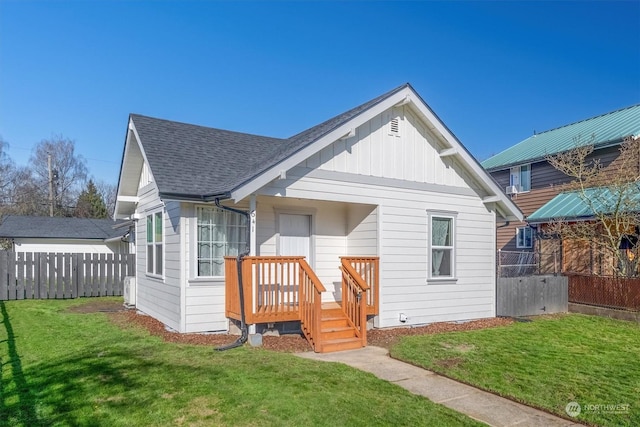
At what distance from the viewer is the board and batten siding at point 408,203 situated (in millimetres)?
8711

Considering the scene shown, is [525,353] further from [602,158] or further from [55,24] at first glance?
[55,24]

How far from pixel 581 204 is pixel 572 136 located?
582cm

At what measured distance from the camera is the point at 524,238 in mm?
20438

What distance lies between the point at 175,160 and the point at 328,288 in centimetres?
452

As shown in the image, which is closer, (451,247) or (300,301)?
(300,301)

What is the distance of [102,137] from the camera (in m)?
31.2

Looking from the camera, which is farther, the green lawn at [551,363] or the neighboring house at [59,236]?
the neighboring house at [59,236]

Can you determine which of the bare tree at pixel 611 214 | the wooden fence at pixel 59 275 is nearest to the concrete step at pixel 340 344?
the bare tree at pixel 611 214

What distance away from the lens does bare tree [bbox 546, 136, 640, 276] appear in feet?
43.5

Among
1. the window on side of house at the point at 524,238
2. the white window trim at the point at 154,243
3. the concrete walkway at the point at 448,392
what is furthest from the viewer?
the window on side of house at the point at 524,238

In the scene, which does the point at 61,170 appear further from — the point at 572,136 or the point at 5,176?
the point at 572,136

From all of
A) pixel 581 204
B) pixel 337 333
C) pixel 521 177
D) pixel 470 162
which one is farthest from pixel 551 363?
pixel 521 177

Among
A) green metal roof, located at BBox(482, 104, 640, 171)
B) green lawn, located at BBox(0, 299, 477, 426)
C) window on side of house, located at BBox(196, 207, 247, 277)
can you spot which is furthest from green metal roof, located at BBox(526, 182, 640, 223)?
green lawn, located at BBox(0, 299, 477, 426)

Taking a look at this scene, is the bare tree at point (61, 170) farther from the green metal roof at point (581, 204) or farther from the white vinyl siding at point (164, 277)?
the green metal roof at point (581, 204)
